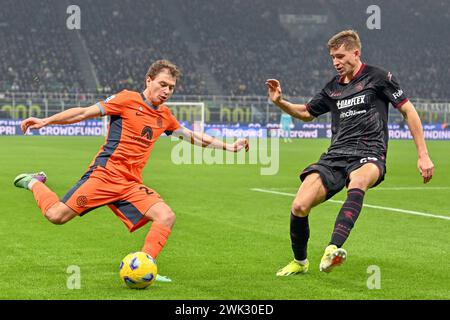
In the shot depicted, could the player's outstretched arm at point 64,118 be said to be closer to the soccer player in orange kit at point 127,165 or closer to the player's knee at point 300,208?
the soccer player in orange kit at point 127,165

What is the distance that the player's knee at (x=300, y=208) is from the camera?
761cm

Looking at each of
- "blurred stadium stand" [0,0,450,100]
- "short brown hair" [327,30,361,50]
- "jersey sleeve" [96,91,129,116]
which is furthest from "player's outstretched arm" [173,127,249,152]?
"blurred stadium stand" [0,0,450,100]

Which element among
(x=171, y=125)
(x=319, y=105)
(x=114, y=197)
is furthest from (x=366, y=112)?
(x=114, y=197)

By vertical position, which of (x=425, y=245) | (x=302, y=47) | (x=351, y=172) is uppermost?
(x=302, y=47)

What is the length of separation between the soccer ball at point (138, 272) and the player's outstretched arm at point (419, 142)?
2.47 meters

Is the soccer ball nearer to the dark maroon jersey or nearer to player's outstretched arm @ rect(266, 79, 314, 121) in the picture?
the dark maroon jersey

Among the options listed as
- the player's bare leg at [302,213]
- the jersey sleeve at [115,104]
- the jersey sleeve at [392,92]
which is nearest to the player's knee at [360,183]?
the player's bare leg at [302,213]

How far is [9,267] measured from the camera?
7.90 metres

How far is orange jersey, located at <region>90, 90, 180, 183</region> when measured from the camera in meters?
7.64

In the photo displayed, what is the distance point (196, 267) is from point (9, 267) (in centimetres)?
174

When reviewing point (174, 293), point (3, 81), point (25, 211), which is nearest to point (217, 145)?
point (174, 293)

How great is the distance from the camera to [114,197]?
7.53 metres
